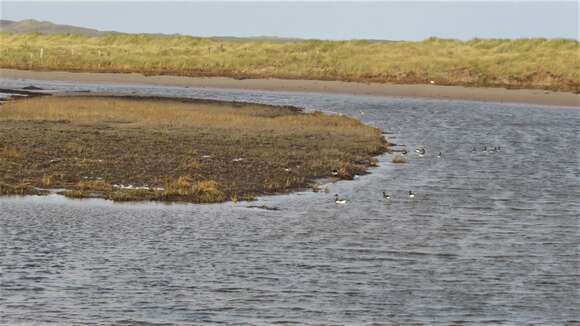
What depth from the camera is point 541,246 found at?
22469 mm

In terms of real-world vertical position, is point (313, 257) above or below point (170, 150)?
below

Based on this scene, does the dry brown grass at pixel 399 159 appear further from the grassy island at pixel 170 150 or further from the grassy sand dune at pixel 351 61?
the grassy sand dune at pixel 351 61

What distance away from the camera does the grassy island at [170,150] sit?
27688 millimetres

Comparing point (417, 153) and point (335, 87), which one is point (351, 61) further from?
point (417, 153)

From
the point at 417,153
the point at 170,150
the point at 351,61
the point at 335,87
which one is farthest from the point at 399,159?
the point at 351,61

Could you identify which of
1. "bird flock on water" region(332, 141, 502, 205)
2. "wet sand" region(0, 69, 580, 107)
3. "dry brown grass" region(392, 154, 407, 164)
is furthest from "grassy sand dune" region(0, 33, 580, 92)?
"dry brown grass" region(392, 154, 407, 164)

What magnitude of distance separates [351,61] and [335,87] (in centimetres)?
1555

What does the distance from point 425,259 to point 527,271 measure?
2.10m

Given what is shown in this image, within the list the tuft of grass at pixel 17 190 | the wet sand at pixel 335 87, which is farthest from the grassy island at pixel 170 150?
the wet sand at pixel 335 87

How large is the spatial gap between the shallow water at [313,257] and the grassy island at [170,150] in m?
1.29

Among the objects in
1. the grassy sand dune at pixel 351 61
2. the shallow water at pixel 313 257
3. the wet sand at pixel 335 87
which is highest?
the grassy sand dune at pixel 351 61

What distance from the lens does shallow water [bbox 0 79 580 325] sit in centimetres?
1673

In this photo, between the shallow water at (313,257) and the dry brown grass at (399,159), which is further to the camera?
the dry brown grass at (399,159)

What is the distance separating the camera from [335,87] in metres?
85.8
